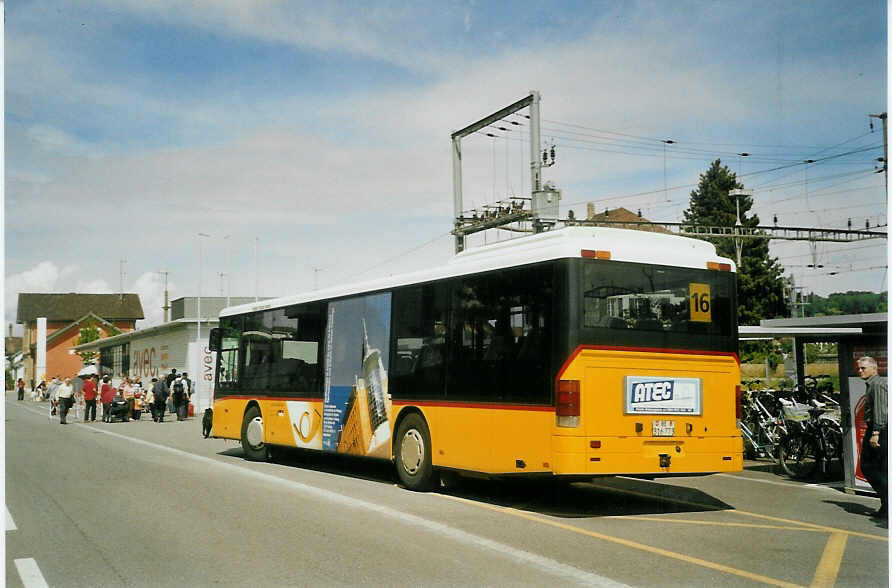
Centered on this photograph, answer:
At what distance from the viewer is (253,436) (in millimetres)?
17656

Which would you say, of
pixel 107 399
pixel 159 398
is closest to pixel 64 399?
pixel 107 399

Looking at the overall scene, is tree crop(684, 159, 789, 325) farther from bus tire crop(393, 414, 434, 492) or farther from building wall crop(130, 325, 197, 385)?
bus tire crop(393, 414, 434, 492)

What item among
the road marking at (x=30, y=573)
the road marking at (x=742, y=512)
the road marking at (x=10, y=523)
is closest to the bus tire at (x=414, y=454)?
the road marking at (x=742, y=512)

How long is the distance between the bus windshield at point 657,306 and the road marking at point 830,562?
2.75 metres

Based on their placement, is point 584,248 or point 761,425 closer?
point 584,248

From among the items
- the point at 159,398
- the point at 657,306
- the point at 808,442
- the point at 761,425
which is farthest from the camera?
the point at 159,398

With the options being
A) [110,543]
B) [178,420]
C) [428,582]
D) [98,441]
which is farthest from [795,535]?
[178,420]

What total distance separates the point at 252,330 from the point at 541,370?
9.23 m

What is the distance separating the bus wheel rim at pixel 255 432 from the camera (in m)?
17.5

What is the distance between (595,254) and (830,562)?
404 cm

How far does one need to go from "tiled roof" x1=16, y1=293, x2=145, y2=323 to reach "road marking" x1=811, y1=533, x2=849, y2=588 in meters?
134

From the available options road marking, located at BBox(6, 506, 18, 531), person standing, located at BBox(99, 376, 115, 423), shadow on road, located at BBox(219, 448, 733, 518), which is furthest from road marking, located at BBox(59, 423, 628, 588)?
person standing, located at BBox(99, 376, 115, 423)

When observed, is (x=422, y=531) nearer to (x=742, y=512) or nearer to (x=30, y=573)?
(x=30, y=573)

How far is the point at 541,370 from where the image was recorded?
10.3 m
